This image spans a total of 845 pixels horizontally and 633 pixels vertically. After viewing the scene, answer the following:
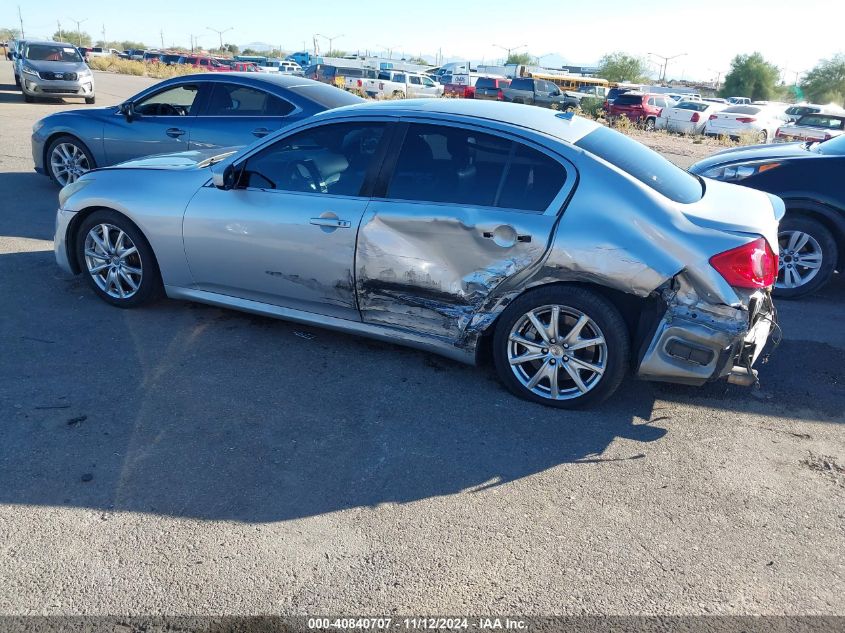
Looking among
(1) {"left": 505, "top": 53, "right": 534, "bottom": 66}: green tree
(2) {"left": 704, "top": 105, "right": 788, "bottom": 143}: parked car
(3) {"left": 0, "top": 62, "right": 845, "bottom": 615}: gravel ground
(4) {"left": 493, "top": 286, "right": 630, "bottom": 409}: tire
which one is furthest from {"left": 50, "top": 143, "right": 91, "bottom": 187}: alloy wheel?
(1) {"left": 505, "top": 53, "right": 534, "bottom": 66}: green tree

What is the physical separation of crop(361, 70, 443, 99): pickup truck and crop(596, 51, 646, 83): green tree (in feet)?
141

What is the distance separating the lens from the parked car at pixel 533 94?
3219 cm

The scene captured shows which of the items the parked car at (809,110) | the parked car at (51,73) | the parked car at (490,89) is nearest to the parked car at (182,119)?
the parked car at (51,73)

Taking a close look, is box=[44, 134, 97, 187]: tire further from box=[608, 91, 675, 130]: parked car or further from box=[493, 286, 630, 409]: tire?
box=[608, 91, 675, 130]: parked car

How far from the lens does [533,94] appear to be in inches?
1278

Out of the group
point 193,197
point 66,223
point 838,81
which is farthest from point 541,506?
point 838,81

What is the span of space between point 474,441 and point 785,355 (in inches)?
110

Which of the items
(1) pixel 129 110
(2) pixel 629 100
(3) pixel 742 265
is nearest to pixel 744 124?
(2) pixel 629 100

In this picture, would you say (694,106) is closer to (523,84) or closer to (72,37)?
(523,84)

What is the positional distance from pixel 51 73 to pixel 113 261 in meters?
17.2

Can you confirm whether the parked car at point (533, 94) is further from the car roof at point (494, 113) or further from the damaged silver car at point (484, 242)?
the damaged silver car at point (484, 242)

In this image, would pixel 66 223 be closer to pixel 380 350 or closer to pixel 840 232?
pixel 380 350

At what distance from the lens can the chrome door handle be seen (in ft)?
14.7

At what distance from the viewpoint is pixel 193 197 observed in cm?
496
